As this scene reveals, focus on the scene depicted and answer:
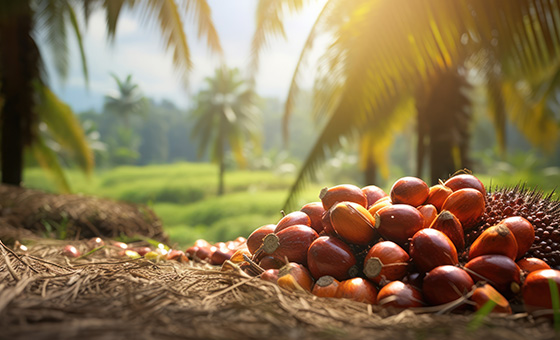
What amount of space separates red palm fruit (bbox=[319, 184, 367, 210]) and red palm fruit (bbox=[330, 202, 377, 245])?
125mm

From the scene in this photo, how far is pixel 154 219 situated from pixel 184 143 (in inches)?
2291

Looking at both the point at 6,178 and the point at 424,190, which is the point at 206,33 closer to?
the point at 6,178

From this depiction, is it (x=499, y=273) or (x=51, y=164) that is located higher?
(x=51, y=164)

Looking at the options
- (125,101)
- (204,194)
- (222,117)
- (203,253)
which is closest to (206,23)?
(203,253)

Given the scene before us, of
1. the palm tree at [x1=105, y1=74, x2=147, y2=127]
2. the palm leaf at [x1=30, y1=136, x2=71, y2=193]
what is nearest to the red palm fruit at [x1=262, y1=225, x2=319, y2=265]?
the palm leaf at [x1=30, y1=136, x2=71, y2=193]

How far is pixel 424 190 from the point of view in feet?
4.53

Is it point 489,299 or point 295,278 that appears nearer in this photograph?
point 489,299

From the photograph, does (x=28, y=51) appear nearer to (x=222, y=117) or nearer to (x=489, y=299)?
(x=489, y=299)

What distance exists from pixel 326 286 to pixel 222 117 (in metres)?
26.1

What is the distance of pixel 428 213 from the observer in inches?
51.2

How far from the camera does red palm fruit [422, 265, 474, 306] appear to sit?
3.37 ft

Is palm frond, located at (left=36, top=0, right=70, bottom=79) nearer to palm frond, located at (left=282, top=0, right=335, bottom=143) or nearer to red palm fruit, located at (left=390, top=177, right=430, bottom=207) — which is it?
palm frond, located at (left=282, top=0, right=335, bottom=143)

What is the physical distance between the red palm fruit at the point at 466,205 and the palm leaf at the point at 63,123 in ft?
25.1

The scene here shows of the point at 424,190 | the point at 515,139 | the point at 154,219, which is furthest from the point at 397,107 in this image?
the point at 515,139
